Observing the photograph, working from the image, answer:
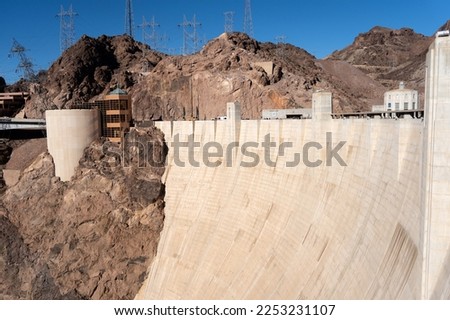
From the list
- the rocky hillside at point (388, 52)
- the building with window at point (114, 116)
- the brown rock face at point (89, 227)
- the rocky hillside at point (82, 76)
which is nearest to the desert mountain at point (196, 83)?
the rocky hillside at point (82, 76)

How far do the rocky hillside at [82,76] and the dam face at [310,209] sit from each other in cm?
2062

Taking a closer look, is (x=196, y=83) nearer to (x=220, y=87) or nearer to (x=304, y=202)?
(x=220, y=87)

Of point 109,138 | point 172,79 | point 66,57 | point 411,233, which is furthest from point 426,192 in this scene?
point 66,57

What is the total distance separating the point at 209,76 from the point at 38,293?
Result: 23999mm

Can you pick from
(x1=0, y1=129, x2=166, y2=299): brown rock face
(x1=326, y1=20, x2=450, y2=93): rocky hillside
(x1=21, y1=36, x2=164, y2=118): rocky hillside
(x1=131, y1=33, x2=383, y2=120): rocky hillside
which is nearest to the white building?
(x1=131, y1=33, x2=383, y2=120): rocky hillside

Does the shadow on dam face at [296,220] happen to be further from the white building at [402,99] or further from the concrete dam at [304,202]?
the white building at [402,99]

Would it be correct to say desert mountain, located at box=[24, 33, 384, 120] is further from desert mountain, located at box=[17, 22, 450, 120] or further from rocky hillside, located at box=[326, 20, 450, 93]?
rocky hillside, located at box=[326, 20, 450, 93]

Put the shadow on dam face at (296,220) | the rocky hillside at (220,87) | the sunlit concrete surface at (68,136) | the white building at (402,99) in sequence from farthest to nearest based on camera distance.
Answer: the rocky hillside at (220,87) < the sunlit concrete surface at (68,136) < the white building at (402,99) < the shadow on dam face at (296,220)

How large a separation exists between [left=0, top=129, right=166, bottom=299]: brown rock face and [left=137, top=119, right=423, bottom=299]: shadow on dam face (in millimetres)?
1483

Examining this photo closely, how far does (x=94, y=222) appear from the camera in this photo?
29.5m

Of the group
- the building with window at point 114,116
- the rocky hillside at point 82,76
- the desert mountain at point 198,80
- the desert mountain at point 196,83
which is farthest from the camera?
the rocky hillside at point 82,76

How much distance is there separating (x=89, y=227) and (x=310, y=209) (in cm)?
1766

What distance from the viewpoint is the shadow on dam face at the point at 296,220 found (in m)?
13.2
